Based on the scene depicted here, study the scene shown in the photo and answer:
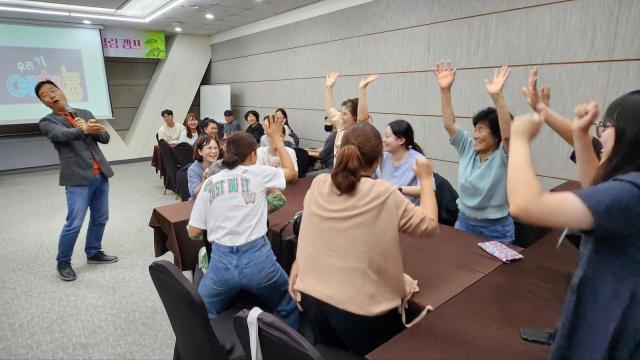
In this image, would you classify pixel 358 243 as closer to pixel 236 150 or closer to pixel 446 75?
pixel 236 150

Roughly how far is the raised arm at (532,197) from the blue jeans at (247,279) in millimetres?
1171

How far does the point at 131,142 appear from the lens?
8.16m

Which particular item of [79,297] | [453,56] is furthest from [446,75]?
[79,297]

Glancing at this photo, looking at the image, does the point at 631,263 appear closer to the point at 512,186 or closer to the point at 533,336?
the point at 512,186

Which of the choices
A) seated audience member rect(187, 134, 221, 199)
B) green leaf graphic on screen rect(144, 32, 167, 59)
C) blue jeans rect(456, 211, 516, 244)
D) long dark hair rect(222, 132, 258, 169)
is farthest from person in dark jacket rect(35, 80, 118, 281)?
green leaf graphic on screen rect(144, 32, 167, 59)

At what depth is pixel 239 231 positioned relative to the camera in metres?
1.66

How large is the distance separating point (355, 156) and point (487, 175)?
1068mm

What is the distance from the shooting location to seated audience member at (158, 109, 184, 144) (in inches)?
234

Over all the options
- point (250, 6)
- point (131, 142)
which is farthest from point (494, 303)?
point (131, 142)

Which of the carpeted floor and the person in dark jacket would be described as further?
the person in dark jacket

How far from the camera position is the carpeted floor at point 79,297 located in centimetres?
220

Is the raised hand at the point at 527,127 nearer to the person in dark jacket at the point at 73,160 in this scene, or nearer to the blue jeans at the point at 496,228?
the blue jeans at the point at 496,228

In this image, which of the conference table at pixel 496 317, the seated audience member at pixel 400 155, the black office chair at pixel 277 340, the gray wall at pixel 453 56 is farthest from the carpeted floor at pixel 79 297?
the gray wall at pixel 453 56

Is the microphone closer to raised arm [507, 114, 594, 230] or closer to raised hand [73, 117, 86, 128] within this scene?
raised hand [73, 117, 86, 128]
